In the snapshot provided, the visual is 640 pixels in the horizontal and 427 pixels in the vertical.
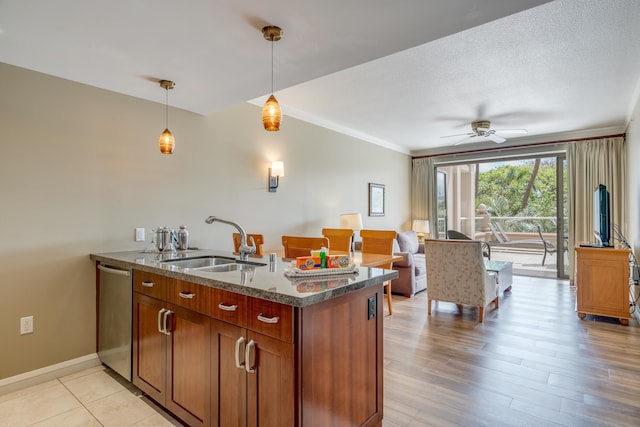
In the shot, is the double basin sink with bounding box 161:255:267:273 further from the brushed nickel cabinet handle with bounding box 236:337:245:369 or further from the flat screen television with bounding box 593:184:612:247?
the flat screen television with bounding box 593:184:612:247

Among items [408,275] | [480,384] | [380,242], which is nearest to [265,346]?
[480,384]

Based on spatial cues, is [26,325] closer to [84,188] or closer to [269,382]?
[84,188]

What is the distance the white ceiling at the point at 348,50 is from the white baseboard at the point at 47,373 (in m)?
2.16

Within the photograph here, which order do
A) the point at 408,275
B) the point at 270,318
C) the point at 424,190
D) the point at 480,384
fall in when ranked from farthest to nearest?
the point at 424,190 < the point at 408,275 < the point at 480,384 < the point at 270,318

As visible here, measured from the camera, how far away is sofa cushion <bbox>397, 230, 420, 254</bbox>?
5562 mm

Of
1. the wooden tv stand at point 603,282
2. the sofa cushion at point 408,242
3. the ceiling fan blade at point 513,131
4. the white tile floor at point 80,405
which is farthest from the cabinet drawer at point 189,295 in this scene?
the ceiling fan blade at point 513,131

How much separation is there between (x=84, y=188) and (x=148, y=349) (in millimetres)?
1413

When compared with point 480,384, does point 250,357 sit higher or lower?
higher

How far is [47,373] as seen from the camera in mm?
2488

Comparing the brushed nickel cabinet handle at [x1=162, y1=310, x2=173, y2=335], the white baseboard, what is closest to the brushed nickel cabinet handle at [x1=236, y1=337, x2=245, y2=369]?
the brushed nickel cabinet handle at [x1=162, y1=310, x2=173, y2=335]

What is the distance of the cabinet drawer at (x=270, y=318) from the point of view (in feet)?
4.42

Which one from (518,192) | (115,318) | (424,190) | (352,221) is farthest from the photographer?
(424,190)

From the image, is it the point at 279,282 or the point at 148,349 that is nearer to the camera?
the point at 279,282

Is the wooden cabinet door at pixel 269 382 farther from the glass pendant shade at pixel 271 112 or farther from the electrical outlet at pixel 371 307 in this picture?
the glass pendant shade at pixel 271 112
